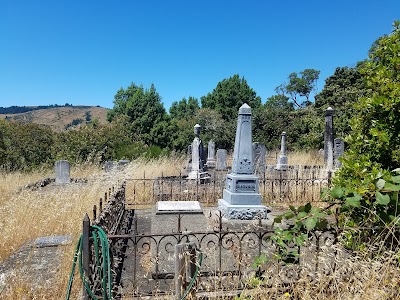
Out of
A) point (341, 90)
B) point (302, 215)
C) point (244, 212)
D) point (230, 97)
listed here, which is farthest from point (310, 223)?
point (230, 97)

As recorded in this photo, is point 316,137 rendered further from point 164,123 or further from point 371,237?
point 371,237

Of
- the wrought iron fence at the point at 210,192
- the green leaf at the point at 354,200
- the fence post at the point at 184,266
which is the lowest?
the wrought iron fence at the point at 210,192

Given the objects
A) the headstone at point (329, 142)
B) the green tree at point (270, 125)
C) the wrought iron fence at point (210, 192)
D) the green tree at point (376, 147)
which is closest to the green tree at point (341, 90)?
the green tree at point (270, 125)

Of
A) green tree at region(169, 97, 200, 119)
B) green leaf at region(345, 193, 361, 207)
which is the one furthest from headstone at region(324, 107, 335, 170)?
green tree at region(169, 97, 200, 119)

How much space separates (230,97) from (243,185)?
40624 millimetres

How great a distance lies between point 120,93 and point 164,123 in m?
13.5

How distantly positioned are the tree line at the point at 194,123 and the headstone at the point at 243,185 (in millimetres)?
2762

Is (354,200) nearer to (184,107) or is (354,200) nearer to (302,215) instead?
(302,215)

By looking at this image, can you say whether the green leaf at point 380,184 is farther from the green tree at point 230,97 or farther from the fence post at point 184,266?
the green tree at point 230,97

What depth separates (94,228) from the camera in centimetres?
308

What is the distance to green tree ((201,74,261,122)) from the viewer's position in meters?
45.5

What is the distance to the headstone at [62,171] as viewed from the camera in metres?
12.9

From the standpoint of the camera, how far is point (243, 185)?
7.08m

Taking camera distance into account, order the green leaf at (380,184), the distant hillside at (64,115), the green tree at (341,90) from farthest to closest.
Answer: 1. the distant hillside at (64,115)
2. the green tree at (341,90)
3. the green leaf at (380,184)
